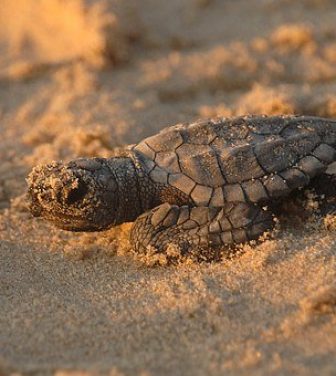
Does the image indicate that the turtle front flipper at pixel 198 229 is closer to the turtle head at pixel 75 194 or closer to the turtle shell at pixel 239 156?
the turtle shell at pixel 239 156

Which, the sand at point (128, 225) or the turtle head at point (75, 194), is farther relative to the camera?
the turtle head at point (75, 194)

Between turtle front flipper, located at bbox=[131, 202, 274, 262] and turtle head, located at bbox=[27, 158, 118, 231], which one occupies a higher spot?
Result: turtle head, located at bbox=[27, 158, 118, 231]

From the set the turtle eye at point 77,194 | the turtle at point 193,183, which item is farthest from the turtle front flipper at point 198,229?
the turtle eye at point 77,194

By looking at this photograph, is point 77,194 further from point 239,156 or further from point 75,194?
point 239,156

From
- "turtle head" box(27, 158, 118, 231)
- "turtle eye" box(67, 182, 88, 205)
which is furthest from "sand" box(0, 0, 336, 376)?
"turtle eye" box(67, 182, 88, 205)

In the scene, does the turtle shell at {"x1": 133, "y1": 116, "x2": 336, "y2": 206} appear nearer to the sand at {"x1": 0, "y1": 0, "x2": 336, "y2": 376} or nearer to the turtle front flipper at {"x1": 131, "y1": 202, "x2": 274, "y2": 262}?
the turtle front flipper at {"x1": 131, "y1": 202, "x2": 274, "y2": 262}

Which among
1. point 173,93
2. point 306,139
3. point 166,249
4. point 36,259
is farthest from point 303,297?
point 173,93

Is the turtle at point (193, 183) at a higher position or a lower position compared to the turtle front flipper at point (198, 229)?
higher

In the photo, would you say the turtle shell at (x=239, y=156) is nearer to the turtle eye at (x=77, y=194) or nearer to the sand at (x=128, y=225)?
the sand at (x=128, y=225)
